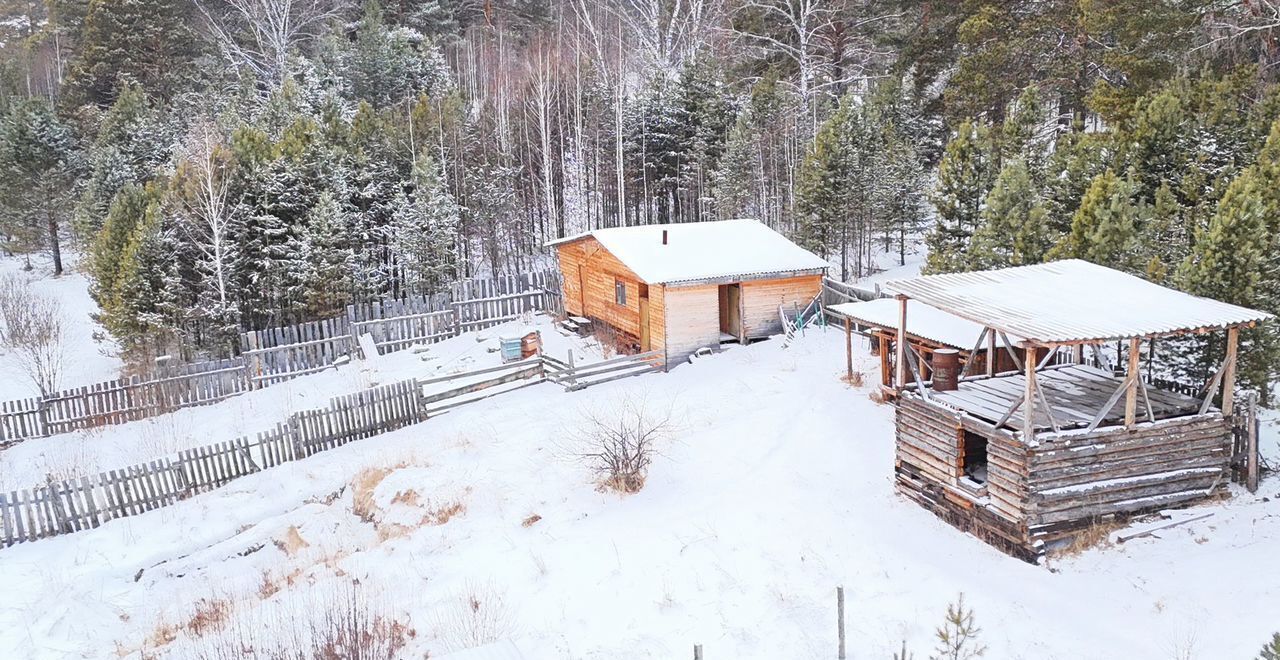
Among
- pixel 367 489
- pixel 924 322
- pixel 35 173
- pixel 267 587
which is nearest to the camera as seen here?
pixel 267 587

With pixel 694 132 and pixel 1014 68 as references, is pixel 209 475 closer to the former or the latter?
pixel 1014 68

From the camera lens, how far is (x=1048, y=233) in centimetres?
1827

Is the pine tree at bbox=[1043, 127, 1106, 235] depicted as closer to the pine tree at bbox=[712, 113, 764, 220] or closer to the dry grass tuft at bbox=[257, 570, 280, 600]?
the pine tree at bbox=[712, 113, 764, 220]

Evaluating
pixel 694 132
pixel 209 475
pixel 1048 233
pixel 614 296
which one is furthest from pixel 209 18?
pixel 1048 233

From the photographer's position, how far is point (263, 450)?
54.7 feet

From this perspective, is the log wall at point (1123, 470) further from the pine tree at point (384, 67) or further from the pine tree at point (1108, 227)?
the pine tree at point (384, 67)

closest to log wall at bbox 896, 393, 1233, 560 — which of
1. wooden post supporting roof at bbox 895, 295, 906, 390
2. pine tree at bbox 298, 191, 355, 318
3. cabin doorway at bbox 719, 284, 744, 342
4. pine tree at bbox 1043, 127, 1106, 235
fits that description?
wooden post supporting roof at bbox 895, 295, 906, 390

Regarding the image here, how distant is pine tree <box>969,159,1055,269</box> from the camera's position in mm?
17984

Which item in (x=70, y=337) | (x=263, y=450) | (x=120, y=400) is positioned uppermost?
(x=70, y=337)

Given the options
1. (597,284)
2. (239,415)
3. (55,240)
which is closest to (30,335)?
(239,415)

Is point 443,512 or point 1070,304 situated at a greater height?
point 1070,304

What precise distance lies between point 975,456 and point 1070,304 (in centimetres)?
295

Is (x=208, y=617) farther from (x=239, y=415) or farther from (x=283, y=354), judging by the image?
(x=283, y=354)

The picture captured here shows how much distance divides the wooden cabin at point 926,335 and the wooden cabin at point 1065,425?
2.53 meters
